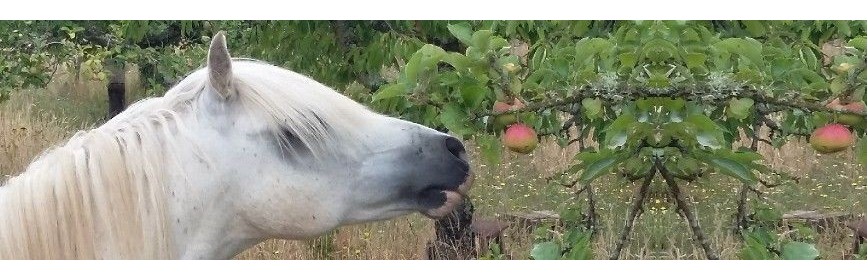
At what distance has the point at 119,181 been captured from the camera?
1787 mm

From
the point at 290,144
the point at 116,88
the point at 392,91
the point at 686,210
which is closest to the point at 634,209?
the point at 686,210

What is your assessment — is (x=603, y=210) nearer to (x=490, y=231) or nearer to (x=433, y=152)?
(x=490, y=231)

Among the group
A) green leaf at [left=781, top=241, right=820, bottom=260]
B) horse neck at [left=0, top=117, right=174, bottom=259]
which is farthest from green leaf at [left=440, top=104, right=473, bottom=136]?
green leaf at [left=781, top=241, right=820, bottom=260]

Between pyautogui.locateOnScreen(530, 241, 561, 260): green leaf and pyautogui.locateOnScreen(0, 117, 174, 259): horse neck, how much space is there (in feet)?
4.27

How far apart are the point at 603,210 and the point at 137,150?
1707mm

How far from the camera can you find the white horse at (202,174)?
70.4 inches

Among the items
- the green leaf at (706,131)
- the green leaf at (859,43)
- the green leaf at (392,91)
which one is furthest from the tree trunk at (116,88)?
the green leaf at (859,43)

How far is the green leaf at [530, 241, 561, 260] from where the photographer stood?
2719mm

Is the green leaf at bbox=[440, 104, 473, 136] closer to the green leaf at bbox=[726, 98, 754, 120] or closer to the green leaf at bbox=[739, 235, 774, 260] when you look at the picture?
the green leaf at bbox=[726, 98, 754, 120]

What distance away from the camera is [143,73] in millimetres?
3850

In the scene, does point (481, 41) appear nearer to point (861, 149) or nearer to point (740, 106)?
point (740, 106)

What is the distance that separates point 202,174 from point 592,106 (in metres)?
1.18

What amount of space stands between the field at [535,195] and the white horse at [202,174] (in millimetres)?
1321
